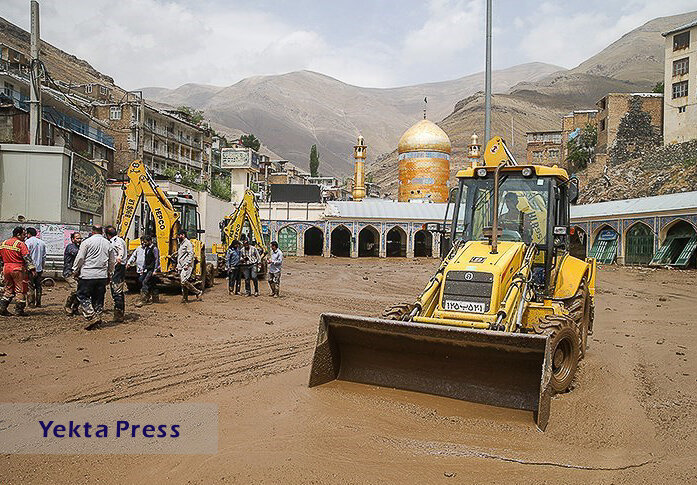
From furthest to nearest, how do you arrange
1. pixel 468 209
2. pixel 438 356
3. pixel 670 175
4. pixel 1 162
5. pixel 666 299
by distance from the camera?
pixel 670 175 → pixel 1 162 → pixel 666 299 → pixel 468 209 → pixel 438 356

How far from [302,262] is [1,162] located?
18.0 metres

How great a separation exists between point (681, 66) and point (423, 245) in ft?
87.4

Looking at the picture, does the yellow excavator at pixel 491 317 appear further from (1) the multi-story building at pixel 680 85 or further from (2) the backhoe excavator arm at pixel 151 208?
(1) the multi-story building at pixel 680 85

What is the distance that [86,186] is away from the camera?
880 inches

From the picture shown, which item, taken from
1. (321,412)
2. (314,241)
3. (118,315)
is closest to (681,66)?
(314,241)

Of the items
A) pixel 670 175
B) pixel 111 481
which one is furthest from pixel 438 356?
pixel 670 175

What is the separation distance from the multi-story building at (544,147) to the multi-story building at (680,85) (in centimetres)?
1250

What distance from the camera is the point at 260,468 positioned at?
4.28 metres

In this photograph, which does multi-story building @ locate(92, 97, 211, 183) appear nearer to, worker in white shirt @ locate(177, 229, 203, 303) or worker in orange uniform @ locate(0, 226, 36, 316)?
worker in white shirt @ locate(177, 229, 203, 303)

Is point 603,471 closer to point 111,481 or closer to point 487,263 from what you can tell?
point 487,263

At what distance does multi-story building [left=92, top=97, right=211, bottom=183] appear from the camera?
54.7 metres

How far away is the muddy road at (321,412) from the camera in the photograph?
4297 millimetres

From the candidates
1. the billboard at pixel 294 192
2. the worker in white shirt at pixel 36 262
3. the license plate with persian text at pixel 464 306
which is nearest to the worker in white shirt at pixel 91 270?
the worker in white shirt at pixel 36 262

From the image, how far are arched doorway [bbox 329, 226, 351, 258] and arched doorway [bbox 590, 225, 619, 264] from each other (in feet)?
55.3
